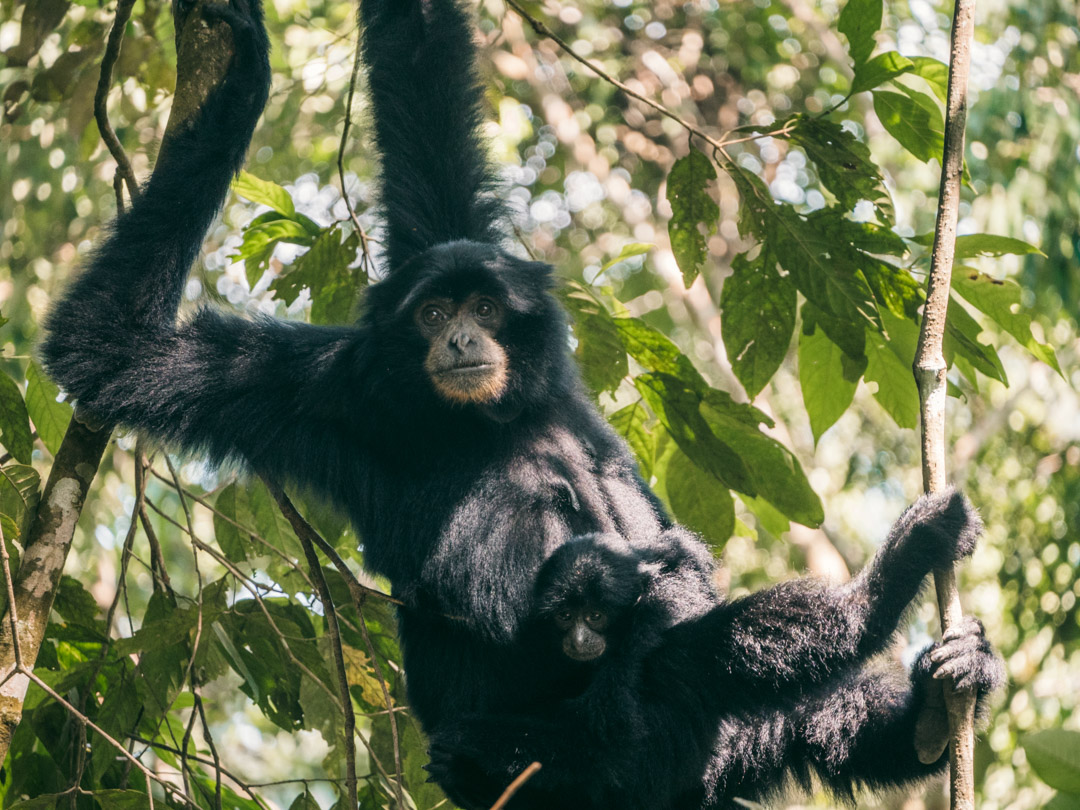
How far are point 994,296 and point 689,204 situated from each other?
118 centimetres

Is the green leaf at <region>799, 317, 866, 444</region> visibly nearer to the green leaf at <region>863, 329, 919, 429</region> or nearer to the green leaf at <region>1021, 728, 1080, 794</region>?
the green leaf at <region>863, 329, 919, 429</region>

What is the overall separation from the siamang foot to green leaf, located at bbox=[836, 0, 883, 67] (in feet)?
4.91

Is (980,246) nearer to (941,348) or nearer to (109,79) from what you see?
(941,348)

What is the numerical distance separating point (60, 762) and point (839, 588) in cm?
283

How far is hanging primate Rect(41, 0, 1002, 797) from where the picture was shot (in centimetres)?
359

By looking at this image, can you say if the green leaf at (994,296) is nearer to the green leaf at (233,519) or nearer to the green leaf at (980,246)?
the green leaf at (980,246)

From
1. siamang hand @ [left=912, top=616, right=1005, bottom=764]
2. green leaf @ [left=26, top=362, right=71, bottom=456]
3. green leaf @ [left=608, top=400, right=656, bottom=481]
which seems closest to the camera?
siamang hand @ [left=912, top=616, right=1005, bottom=764]

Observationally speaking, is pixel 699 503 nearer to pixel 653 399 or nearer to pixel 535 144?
pixel 653 399

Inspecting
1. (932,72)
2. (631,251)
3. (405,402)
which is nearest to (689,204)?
(631,251)

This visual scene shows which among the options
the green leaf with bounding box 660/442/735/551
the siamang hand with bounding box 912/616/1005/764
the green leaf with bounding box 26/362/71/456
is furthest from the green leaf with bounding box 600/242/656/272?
the green leaf with bounding box 26/362/71/456

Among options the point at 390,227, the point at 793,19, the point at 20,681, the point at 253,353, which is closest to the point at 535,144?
the point at 793,19

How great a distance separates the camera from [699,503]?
4.23m

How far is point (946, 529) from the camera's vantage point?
3.23 m

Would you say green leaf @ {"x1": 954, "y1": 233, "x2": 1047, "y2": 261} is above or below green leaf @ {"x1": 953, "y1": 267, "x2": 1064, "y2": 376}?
above
